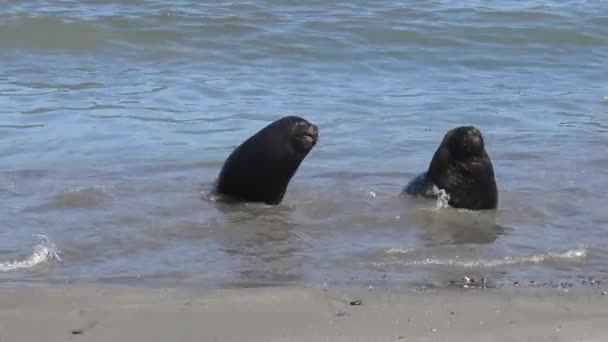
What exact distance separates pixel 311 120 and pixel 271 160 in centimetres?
332

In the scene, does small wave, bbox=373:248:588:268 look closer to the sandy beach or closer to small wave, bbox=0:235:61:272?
the sandy beach

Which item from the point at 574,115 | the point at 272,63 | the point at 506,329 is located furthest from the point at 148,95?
the point at 506,329

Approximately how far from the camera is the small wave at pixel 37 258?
5761 millimetres

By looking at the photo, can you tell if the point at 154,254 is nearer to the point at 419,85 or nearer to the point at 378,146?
the point at 378,146

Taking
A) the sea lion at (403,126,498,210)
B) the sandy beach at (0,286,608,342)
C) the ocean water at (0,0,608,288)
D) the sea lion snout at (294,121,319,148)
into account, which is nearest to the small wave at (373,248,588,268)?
the ocean water at (0,0,608,288)

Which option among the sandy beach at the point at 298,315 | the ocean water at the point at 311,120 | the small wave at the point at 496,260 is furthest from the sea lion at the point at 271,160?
the sandy beach at the point at 298,315

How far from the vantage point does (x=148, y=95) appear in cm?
1221

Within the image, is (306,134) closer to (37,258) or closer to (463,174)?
(463,174)

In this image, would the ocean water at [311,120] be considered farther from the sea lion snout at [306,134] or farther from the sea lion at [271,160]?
the sea lion snout at [306,134]

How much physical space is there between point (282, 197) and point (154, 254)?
168 cm

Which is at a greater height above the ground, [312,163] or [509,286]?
[509,286]

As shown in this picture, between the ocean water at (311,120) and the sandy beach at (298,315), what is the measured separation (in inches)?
15.1

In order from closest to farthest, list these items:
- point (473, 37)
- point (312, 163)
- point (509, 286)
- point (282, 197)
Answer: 1. point (509, 286)
2. point (282, 197)
3. point (312, 163)
4. point (473, 37)

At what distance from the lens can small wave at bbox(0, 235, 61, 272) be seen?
5761 millimetres
